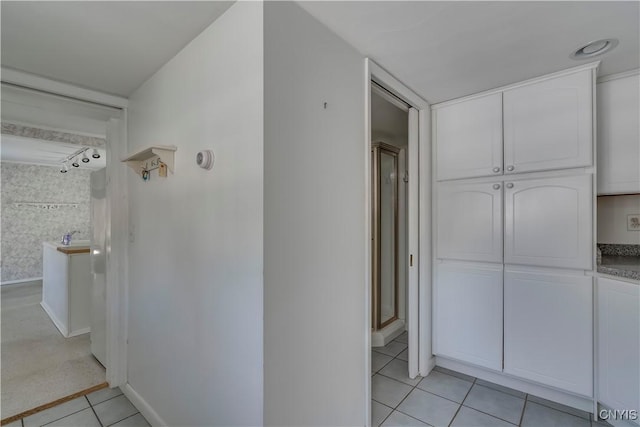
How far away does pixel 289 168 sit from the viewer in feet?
4.00

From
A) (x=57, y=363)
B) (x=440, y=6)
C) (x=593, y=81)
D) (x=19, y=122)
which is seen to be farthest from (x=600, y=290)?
(x=19, y=122)

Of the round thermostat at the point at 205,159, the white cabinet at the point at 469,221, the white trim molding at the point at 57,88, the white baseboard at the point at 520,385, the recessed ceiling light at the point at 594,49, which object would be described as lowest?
the white baseboard at the point at 520,385

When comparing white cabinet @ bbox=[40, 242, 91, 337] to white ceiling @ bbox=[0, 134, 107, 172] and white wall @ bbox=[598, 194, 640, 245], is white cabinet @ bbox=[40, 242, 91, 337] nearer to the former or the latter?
white ceiling @ bbox=[0, 134, 107, 172]

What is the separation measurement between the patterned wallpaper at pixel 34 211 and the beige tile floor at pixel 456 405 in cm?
658

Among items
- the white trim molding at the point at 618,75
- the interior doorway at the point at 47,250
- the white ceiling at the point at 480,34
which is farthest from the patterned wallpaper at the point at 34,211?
the white trim molding at the point at 618,75

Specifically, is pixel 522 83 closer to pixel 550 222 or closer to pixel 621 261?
pixel 550 222

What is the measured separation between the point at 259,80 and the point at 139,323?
6.17 ft

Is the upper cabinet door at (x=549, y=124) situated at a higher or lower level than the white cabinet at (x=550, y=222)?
higher

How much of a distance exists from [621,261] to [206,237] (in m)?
2.69

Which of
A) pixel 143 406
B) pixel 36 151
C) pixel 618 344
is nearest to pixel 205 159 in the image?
pixel 143 406

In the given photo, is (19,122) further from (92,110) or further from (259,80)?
(259,80)

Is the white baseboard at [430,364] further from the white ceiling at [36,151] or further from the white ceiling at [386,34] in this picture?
the white ceiling at [36,151]

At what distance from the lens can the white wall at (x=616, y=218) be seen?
7.04ft

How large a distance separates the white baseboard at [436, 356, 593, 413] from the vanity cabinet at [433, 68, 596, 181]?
154 cm
